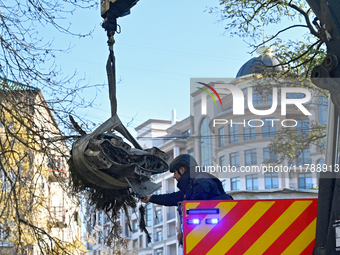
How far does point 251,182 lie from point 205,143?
7.02 m

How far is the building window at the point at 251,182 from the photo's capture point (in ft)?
191

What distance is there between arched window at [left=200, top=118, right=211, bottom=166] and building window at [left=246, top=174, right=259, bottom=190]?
526cm

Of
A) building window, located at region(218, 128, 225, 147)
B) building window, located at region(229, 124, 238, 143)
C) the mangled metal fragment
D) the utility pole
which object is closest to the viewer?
the utility pole

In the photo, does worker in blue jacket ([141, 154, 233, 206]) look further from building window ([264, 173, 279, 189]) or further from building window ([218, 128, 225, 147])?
building window ([264, 173, 279, 189])

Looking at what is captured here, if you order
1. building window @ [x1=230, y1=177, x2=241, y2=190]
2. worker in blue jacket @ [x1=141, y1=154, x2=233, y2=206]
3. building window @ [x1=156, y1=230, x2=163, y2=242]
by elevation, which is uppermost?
worker in blue jacket @ [x1=141, y1=154, x2=233, y2=206]

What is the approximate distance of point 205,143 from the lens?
62.1 m

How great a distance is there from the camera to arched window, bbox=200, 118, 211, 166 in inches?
2434

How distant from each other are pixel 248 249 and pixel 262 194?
17.6 feet

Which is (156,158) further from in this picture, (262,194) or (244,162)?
(244,162)

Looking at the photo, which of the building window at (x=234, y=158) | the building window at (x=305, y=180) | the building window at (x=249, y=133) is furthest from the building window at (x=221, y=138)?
the building window at (x=305, y=180)

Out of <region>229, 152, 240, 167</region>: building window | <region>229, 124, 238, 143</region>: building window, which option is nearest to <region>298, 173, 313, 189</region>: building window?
<region>229, 152, 240, 167</region>: building window

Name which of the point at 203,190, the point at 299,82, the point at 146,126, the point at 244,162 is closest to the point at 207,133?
the point at 244,162

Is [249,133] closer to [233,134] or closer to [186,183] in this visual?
[233,134]

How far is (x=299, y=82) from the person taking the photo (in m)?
14.4
